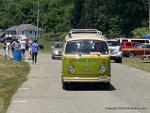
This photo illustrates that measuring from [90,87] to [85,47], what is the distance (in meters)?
1.86

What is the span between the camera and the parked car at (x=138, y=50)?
2208 inches

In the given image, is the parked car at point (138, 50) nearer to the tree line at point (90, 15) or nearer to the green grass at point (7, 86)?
the green grass at point (7, 86)

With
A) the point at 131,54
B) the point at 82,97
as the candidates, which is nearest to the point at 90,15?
the point at 131,54

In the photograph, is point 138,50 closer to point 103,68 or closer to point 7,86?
point 7,86

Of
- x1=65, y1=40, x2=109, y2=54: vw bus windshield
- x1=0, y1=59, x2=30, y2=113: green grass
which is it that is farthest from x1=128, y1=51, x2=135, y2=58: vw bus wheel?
x1=65, y1=40, x2=109, y2=54: vw bus windshield

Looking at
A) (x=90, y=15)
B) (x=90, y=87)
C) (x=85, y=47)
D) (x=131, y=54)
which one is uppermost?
(x=90, y=15)

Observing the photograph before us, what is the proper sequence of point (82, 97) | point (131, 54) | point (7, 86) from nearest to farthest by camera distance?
1. point (82, 97)
2. point (7, 86)
3. point (131, 54)

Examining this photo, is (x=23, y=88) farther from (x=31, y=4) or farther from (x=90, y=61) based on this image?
(x=31, y=4)

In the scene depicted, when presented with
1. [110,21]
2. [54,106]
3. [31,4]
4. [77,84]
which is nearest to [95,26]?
[110,21]

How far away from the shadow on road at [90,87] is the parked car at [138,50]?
32.6 meters

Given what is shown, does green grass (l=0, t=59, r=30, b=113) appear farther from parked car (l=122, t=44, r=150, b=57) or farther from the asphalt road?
parked car (l=122, t=44, r=150, b=57)

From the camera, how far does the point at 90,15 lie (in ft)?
345

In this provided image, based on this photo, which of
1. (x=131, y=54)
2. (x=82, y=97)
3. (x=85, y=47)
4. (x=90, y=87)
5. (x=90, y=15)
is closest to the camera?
(x=82, y=97)

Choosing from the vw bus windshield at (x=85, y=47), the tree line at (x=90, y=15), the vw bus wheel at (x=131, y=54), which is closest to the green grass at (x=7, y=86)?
the vw bus windshield at (x=85, y=47)
